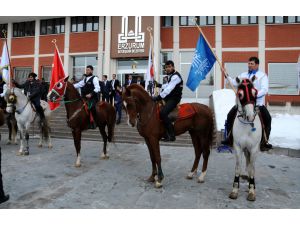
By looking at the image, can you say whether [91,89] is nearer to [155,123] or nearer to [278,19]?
[155,123]

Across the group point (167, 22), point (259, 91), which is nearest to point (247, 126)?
point (259, 91)

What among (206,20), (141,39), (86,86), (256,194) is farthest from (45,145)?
(206,20)

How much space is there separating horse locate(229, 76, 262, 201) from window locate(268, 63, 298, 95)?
53.9 ft

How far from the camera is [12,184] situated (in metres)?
5.78

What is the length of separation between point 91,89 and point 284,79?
16.7 m

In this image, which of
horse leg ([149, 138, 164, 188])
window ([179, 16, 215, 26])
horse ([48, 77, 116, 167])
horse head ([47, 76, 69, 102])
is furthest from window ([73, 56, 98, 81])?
horse leg ([149, 138, 164, 188])

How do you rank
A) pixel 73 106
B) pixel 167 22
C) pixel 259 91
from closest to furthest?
pixel 259 91
pixel 73 106
pixel 167 22

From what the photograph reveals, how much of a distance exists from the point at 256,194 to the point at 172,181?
1.88 meters

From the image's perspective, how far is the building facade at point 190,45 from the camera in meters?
19.9

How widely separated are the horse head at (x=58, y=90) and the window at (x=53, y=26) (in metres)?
18.6

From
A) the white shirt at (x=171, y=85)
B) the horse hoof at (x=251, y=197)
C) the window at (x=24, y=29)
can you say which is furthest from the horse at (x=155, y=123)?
the window at (x=24, y=29)

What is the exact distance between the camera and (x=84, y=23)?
23625 millimetres
